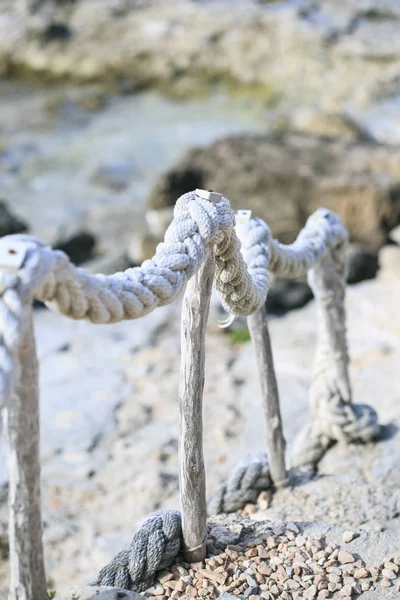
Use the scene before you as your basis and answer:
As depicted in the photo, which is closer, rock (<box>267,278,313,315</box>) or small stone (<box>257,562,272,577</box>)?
small stone (<box>257,562,272,577</box>)

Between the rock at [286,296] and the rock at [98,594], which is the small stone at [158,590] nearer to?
the rock at [98,594]

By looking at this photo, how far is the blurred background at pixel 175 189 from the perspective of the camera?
5.15 meters

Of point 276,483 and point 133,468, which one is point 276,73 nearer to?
point 133,468

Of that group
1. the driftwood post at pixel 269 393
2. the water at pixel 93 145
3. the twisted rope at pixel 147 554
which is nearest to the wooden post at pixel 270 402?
the driftwood post at pixel 269 393

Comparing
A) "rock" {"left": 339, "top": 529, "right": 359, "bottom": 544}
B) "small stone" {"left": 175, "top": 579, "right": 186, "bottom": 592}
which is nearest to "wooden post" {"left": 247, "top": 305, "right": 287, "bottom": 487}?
"rock" {"left": 339, "top": 529, "right": 359, "bottom": 544}

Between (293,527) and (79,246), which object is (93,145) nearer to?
(79,246)

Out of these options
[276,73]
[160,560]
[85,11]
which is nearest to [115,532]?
[160,560]

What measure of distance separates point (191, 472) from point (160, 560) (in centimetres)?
37

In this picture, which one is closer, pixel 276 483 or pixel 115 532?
pixel 276 483

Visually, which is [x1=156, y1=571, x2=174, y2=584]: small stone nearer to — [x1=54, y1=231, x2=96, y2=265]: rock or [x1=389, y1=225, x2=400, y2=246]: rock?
[x1=389, y1=225, x2=400, y2=246]: rock

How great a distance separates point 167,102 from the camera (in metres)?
14.4

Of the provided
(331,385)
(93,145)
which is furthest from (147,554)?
(93,145)

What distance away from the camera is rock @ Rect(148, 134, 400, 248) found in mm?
8281

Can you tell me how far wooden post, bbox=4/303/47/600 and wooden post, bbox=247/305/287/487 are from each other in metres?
1.79
